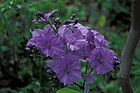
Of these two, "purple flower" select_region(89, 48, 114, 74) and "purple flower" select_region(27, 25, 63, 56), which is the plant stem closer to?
"purple flower" select_region(89, 48, 114, 74)

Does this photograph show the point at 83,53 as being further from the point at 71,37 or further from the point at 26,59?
the point at 26,59

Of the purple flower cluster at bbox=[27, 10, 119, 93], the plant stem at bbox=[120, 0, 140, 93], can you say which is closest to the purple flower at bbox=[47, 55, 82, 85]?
the purple flower cluster at bbox=[27, 10, 119, 93]

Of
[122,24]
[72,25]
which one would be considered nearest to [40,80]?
[72,25]

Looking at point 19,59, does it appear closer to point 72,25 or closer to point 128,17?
point 72,25

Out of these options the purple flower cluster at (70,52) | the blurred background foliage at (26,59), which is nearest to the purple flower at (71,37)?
the purple flower cluster at (70,52)

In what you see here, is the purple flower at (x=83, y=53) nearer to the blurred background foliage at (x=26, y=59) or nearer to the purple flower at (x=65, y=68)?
the purple flower at (x=65, y=68)

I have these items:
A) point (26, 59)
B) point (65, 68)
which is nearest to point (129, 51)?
point (65, 68)

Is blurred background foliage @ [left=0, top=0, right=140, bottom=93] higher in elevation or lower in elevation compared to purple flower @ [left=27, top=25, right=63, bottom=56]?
lower

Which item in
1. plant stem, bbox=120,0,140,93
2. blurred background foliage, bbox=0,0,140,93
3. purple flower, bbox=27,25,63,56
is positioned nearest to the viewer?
purple flower, bbox=27,25,63,56
